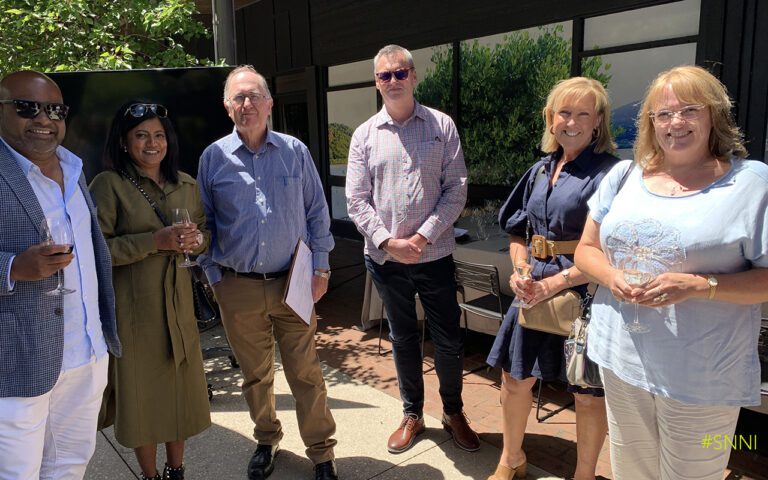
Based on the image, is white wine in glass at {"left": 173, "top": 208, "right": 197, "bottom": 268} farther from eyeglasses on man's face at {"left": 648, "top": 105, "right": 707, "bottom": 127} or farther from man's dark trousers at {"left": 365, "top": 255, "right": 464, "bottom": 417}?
eyeglasses on man's face at {"left": 648, "top": 105, "right": 707, "bottom": 127}

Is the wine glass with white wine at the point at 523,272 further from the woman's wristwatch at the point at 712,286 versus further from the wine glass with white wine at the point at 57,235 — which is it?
the wine glass with white wine at the point at 57,235

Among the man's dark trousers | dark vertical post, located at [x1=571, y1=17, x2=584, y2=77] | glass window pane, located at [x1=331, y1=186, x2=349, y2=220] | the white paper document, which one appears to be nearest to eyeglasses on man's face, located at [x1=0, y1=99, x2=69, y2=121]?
the white paper document

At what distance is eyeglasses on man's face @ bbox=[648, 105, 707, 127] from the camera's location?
1.80 metres

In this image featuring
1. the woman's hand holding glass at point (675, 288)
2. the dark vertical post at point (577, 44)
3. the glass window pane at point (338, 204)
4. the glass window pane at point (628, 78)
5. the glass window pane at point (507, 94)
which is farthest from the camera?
the glass window pane at point (338, 204)

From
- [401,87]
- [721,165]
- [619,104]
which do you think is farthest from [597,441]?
[619,104]

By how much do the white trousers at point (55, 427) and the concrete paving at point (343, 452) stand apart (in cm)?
101

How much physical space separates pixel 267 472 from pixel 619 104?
4.74 metres

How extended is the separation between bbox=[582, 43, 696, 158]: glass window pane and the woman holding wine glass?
438 centimetres

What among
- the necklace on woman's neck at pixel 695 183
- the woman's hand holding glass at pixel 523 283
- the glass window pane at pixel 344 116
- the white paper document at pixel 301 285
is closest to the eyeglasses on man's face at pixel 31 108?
the white paper document at pixel 301 285

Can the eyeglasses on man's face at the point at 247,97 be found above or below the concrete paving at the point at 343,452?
above

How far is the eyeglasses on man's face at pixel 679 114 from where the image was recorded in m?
1.80

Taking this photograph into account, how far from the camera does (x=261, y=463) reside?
3062mm

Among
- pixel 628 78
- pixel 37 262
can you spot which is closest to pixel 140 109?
pixel 37 262

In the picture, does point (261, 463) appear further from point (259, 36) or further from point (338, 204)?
point (259, 36)
